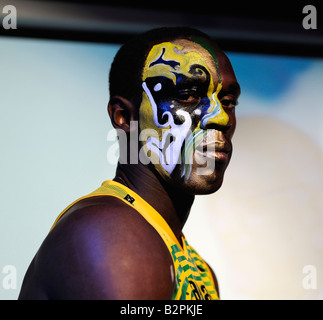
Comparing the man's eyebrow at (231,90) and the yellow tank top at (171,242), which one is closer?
the yellow tank top at (171,242)

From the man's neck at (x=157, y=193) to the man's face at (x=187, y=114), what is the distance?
32 mm

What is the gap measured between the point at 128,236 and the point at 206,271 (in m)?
0.53

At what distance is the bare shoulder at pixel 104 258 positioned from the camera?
35.3 inches

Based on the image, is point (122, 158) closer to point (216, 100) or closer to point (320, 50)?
point (216, 100)

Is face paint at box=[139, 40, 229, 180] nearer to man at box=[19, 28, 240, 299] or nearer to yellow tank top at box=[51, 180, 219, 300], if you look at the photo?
man at box=[19, 28, 240, 299]

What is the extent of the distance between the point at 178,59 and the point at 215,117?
170mm

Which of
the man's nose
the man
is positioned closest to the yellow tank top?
the man

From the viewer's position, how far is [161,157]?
1202 millimetres

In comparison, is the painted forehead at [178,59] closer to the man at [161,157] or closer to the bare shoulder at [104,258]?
the man at [161,157]

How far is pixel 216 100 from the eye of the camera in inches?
46.8

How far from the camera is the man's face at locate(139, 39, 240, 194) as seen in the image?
3.84ft

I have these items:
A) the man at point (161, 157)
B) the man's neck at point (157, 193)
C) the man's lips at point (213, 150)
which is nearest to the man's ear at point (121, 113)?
the man at point (161, 157)

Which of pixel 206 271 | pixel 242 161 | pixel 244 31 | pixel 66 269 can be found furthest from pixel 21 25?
pixel 66 269

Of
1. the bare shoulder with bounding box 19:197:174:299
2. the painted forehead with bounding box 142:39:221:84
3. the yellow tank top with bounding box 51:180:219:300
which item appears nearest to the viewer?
the bare shoulder with bounding box 19:197:174:299
